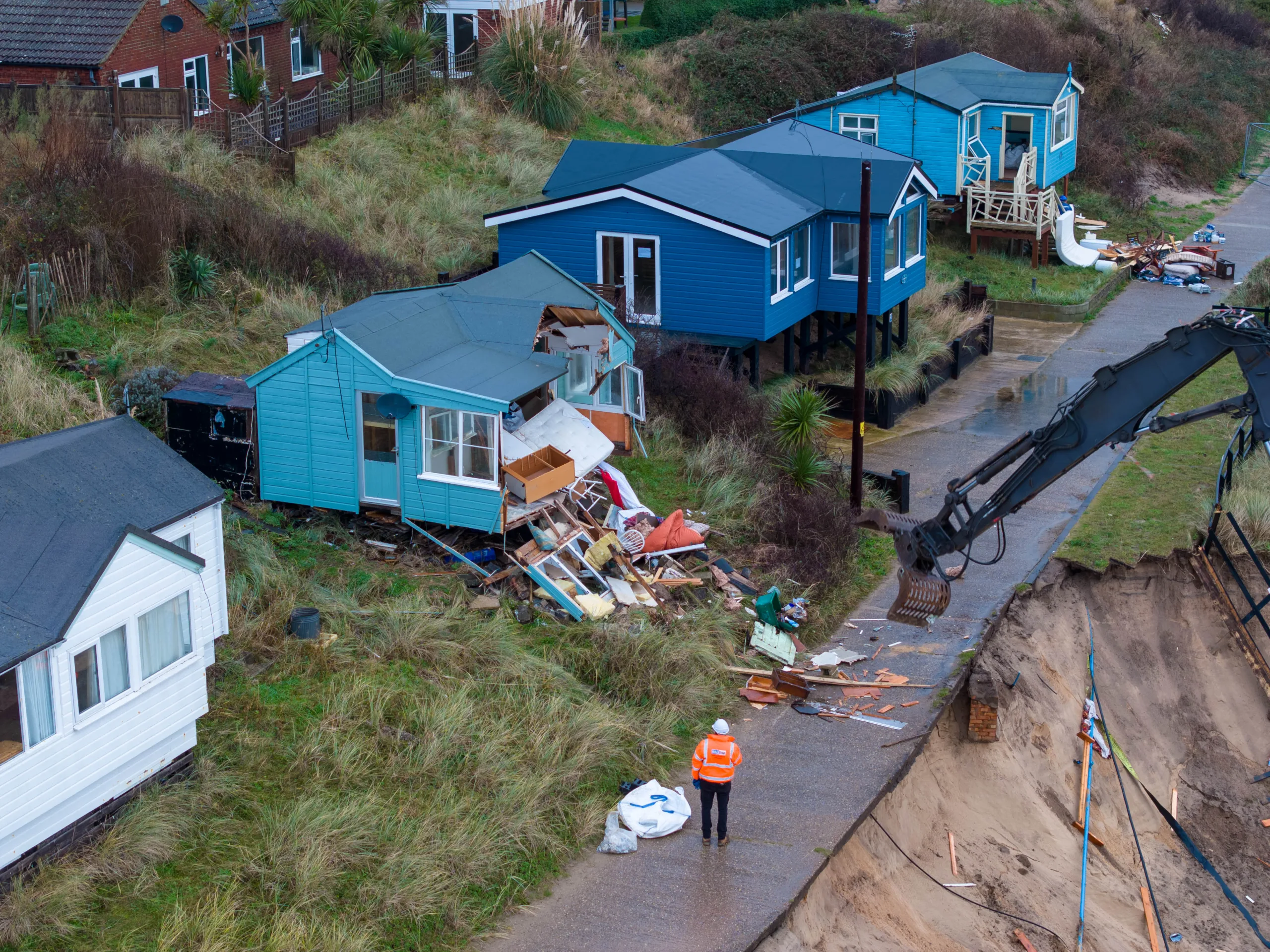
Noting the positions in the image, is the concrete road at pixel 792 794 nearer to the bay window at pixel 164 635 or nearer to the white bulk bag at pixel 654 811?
the white bulk bag at pixel 654 811

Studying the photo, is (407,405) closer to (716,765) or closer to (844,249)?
(716,765)

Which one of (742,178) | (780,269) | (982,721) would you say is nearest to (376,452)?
(982,721)

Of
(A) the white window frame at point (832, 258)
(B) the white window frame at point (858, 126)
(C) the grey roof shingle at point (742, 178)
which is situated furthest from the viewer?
(B) the white window frame at point (858, 126)

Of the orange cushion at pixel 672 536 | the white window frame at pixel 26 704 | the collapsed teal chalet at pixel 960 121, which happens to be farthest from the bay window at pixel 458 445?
the collapsed teal chalet at pixel 960 121

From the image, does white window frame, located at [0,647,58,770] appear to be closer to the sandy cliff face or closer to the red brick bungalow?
the sandy cliff face

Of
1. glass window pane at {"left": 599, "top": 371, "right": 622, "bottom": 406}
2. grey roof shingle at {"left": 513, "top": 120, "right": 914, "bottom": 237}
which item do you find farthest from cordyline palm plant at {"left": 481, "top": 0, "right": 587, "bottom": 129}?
glass window pane at {"left": 599, "top": 371, "right": 622, "bottom": 406}

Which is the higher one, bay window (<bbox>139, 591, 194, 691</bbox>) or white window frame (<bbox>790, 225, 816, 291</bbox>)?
white window frame (<bbox>790, 225, 816, 291</bbox>)

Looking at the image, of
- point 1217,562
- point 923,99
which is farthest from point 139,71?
point 1217,562
